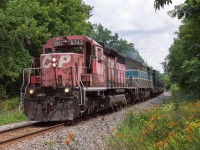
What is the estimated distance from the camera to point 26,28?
26406mm

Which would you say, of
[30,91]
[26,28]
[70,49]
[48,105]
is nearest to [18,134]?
[48,105]

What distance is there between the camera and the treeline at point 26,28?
26062 millimetres

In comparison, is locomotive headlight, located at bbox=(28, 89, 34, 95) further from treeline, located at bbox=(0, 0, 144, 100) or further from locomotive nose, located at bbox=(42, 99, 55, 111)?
treeline, located at bbox=(0, 0, 144, 100)

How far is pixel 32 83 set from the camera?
1491cm

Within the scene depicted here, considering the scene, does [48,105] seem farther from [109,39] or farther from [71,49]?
[109,39]

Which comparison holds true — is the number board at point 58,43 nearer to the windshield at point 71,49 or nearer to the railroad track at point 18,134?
the windshield at point 71,49

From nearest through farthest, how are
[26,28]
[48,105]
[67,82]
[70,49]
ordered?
[48,105], [67,82], [70,49], [26,28]

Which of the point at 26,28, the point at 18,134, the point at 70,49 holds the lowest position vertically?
the point at 18,134

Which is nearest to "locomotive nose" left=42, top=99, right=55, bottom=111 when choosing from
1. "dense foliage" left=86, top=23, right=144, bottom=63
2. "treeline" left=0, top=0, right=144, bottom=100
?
"treeline" left=0, top=0, right=144, bottom=100

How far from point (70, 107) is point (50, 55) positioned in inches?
95.5

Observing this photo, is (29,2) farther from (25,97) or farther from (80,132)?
(80,132)

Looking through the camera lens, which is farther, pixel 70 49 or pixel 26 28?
pixel 26 28

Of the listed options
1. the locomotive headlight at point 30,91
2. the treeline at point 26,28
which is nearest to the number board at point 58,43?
the locomotive headlight at point 30,91

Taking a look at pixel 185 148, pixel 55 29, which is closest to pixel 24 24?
pixel 55 29
